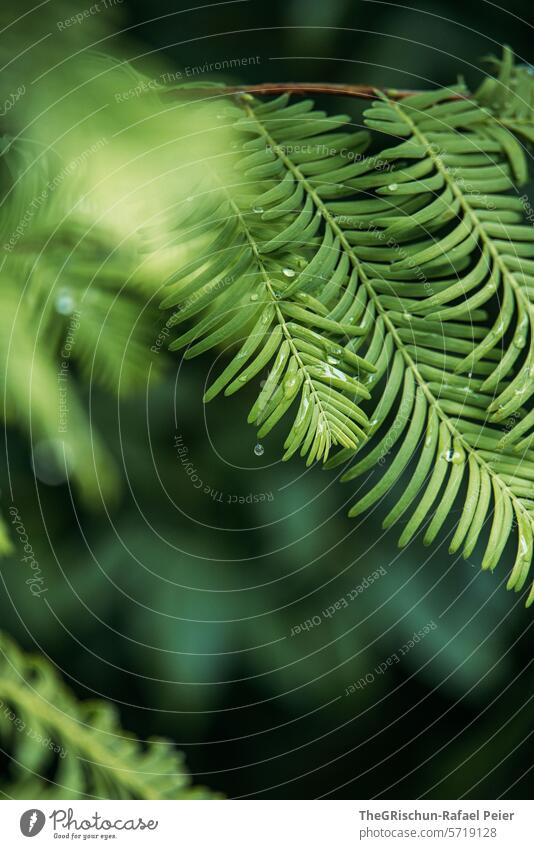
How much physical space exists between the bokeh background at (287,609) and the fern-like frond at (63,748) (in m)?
0.05

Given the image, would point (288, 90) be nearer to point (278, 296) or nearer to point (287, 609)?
point (278, 296)

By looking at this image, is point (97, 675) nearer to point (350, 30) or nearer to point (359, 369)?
point (359, 369)

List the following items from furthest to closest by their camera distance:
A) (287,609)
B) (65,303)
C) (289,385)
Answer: (287,609)
(65,303)
(289,385)

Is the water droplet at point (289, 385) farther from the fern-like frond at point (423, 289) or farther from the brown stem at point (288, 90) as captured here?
the brown stem at point (288, 90)

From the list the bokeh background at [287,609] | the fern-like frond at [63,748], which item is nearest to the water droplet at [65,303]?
the bokeh background at [287,609]

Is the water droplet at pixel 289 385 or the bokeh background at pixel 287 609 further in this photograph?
the bokeh background at pixel 287 609

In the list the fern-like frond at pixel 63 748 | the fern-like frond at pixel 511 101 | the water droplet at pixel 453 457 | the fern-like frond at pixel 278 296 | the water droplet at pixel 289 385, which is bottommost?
the fern-like frond at pixel 63 748

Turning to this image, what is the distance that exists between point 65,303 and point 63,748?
0.24 m

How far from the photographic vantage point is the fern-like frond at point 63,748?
13.9 inches

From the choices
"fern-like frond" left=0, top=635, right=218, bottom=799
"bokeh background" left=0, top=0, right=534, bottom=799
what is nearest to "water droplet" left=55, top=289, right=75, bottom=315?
"bokeh background" left=0, top=0, right=534, bottom=799

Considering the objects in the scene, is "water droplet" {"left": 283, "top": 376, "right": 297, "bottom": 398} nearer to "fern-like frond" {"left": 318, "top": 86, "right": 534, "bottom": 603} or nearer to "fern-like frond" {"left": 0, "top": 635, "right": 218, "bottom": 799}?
"fern-like frond" {"left": 318, "top": 86, "right": 534, "bottom": 603}

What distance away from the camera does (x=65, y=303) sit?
0.35 meters

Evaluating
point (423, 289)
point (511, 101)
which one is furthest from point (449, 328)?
point (511, 101)
